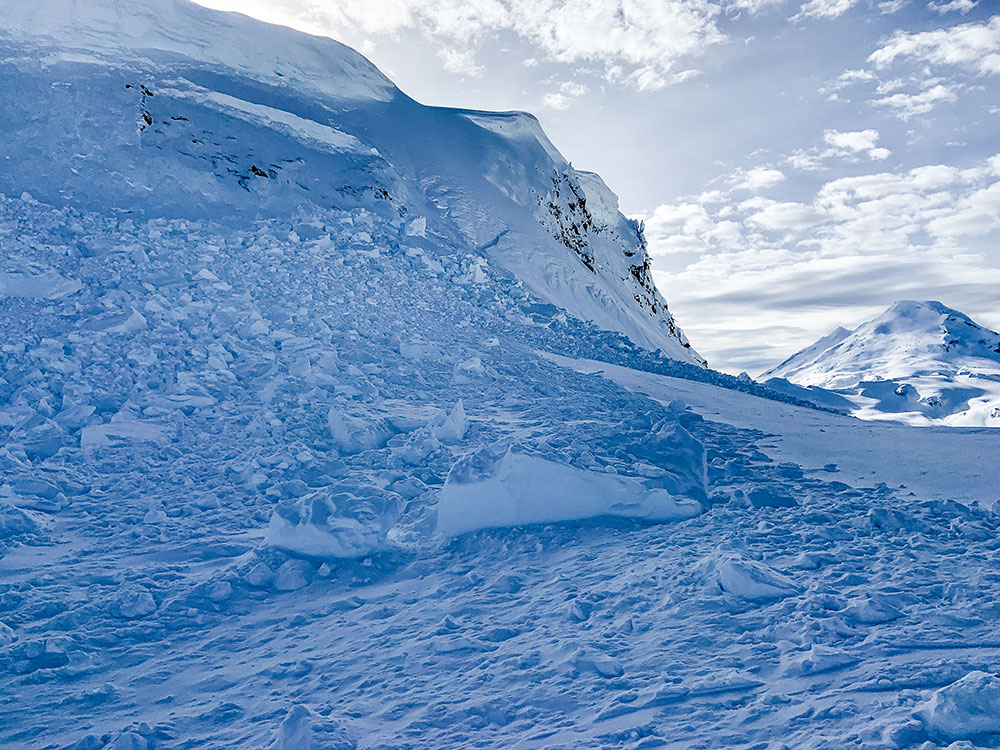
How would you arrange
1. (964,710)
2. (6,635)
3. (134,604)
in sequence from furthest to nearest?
(134,604) < (6,635) < (964,710)

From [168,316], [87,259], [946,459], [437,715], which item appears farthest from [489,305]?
[437,715]

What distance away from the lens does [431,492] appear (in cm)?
553

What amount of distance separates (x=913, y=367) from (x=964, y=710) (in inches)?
3321

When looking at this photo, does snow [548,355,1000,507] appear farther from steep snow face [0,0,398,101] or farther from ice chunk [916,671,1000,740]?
steep snow face [0,0,398,101]

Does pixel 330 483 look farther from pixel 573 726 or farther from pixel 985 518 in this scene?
pixel 985 518

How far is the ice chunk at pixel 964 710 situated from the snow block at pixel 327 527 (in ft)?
10.7

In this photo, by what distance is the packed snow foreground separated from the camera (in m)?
3.07


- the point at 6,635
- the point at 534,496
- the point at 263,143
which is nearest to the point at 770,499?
the point at 534,496

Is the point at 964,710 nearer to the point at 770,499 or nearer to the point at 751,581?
the point at 751,581

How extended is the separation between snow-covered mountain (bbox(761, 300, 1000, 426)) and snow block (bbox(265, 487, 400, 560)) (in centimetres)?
5422

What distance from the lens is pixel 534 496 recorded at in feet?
16.5

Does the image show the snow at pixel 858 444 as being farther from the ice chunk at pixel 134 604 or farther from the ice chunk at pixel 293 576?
the ice chunk at pixel 134 604

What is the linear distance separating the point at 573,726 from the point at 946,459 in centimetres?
490

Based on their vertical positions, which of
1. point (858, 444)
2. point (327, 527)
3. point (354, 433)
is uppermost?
point (354, 433)
